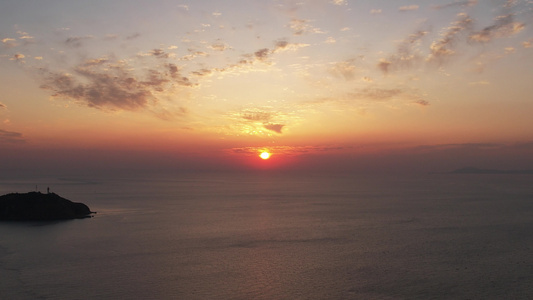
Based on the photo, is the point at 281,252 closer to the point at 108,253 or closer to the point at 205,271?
the point at 205,271

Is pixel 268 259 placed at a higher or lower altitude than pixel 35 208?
lower

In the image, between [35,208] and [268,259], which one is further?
[35,208]

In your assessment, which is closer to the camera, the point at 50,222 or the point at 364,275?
the point at 364,275

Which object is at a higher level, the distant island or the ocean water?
the distant island

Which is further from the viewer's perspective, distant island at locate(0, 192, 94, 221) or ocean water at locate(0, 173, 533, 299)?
distant island at locate(0, 192, 94, 221)

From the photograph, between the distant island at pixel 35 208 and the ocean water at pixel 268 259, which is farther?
the distant island at pixel 35 208

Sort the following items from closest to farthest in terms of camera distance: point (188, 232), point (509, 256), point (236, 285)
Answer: point (236, 285), point (509, 256), point (188, 232)

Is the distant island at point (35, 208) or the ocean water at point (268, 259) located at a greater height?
the distant island at point (35, 208)

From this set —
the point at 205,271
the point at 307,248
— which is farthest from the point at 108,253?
the point at 307,248
